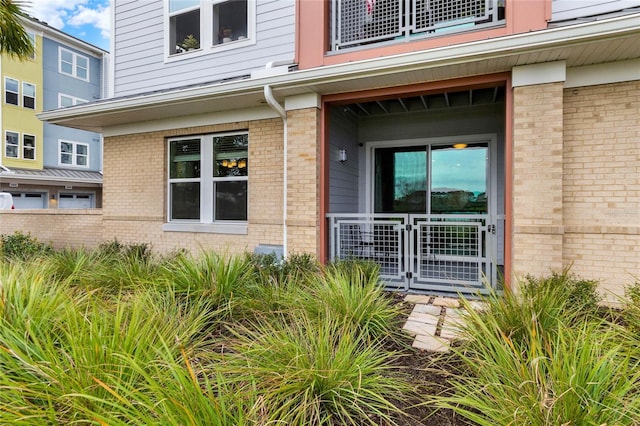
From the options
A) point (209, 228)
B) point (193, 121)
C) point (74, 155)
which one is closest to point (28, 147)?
point (74, 155)

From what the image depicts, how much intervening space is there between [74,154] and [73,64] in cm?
550

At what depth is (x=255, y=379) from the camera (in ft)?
7.50

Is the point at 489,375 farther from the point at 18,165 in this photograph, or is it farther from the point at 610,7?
the point at 18,165

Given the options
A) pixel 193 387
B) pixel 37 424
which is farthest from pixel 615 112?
pixel 37 424

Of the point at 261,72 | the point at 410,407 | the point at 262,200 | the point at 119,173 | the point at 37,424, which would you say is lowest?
the point at 410,407

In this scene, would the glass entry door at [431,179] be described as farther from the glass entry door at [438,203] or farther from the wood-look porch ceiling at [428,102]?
the wood-look porch ceiling at [428,102]

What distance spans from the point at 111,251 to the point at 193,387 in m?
6.47

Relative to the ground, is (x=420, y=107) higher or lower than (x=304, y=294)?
higher

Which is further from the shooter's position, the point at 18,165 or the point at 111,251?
the point at 18,165

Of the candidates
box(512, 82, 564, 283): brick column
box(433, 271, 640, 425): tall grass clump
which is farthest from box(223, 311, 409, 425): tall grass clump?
box(512, 82, 564, 283): brick column

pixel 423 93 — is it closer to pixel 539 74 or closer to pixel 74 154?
pixel 539 74

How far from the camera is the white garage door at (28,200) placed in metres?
18.9

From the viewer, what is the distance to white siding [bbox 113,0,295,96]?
273 inches

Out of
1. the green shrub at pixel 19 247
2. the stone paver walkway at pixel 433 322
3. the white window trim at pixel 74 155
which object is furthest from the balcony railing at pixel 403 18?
the white window trim at pixel 74 155
